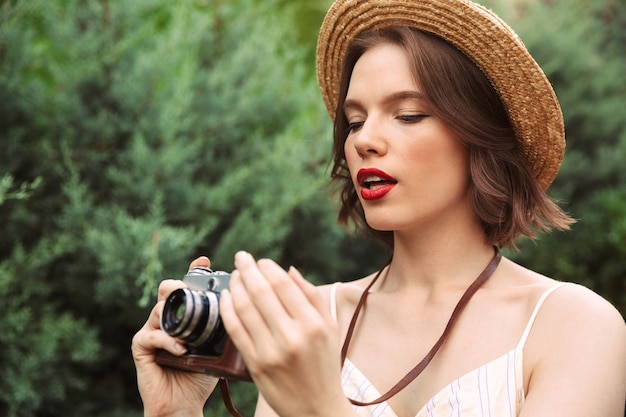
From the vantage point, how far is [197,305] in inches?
65.1

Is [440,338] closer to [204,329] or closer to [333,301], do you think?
[333,301]

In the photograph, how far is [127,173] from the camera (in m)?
3.46

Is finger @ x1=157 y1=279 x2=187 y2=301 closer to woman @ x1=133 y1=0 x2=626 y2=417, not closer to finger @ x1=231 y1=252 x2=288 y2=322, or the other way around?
woman @ x1=133 y1=0 x2=626 y2=417

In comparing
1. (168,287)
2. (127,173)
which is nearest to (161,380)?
(168,287)

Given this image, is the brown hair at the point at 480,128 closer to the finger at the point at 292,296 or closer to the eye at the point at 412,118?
the eye at the point at 412,118

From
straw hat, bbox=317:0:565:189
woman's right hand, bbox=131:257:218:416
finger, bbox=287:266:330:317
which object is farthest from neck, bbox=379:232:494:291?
finger, bbox=287:266:330:317

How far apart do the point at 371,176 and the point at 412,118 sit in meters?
0.19

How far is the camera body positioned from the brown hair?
0.82 m

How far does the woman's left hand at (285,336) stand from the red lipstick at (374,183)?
27.9 inches

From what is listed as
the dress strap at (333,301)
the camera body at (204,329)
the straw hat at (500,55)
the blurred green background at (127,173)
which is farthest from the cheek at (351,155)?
the blurred green background at (127,173)

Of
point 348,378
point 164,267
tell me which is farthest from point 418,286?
point 164,267

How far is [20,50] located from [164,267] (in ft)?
3.60

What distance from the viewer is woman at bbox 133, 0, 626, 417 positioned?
1.97 metres

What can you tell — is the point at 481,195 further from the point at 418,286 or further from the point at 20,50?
the point at 20,50
